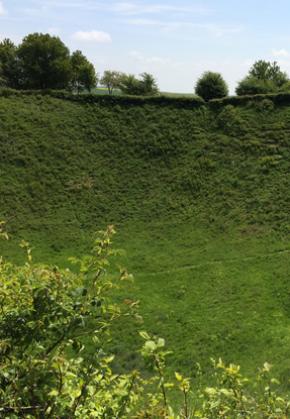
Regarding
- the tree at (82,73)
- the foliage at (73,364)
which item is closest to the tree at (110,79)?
the tree at (82,73)

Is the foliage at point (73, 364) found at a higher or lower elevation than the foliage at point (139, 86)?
lower

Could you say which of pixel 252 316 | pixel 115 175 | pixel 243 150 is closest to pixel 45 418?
pixel 252 316

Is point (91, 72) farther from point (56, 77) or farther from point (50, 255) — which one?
point (50, 255)

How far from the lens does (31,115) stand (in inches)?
1665

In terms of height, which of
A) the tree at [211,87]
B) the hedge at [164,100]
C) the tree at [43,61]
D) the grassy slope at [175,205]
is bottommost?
the grassy slope at [175,205]

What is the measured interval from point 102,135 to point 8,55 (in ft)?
54.5

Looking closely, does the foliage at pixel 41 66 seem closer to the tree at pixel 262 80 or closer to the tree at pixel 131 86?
the tree at pixel 131 86

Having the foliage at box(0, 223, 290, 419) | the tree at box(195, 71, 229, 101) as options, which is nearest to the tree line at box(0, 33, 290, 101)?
the tree at box(195, 71, 229, 101)

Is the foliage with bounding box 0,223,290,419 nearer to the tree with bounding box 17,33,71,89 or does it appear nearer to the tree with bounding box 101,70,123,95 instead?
the tree with bounding box 17,33,71,89

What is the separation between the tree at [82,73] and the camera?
50719mm

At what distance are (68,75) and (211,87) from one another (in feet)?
48.4

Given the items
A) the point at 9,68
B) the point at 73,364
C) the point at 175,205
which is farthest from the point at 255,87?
the point at 73,364

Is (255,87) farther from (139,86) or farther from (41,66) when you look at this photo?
(41,66)

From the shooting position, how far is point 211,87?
4553 cm
